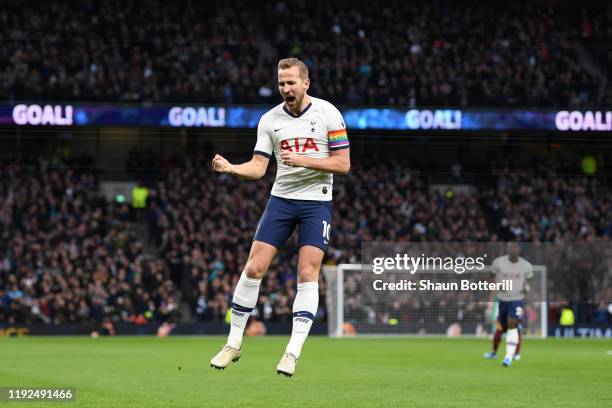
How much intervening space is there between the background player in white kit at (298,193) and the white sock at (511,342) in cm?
1118

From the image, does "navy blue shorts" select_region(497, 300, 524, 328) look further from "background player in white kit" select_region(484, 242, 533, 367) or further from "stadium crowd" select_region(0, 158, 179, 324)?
"stadium crowd" select_region(0, 158, 179, 324)

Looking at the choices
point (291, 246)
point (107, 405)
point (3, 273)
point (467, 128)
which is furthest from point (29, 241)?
point (107, 405)

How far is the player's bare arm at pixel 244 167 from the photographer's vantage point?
8.18 metres

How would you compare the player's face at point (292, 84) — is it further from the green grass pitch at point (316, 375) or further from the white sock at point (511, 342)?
the white sock at point (511, 342)

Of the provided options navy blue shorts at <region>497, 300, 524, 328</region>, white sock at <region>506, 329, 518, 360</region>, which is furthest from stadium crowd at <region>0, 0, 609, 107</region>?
white sock at <region>506, 329, 518, 360</region>

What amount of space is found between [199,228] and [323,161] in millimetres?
25004

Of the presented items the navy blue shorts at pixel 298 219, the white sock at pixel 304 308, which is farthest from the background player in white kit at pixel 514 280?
the navy blue shorts at pixel 298 219

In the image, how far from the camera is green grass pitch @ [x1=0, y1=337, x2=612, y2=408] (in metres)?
12.2

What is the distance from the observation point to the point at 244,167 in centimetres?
856

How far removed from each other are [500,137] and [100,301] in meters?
14.2

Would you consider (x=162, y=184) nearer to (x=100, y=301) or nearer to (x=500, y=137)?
(x=100, y=301)

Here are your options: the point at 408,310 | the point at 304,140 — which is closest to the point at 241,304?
the point at 304,140

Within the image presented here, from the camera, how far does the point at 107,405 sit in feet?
37.2

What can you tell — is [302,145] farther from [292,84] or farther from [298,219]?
[298,219]
